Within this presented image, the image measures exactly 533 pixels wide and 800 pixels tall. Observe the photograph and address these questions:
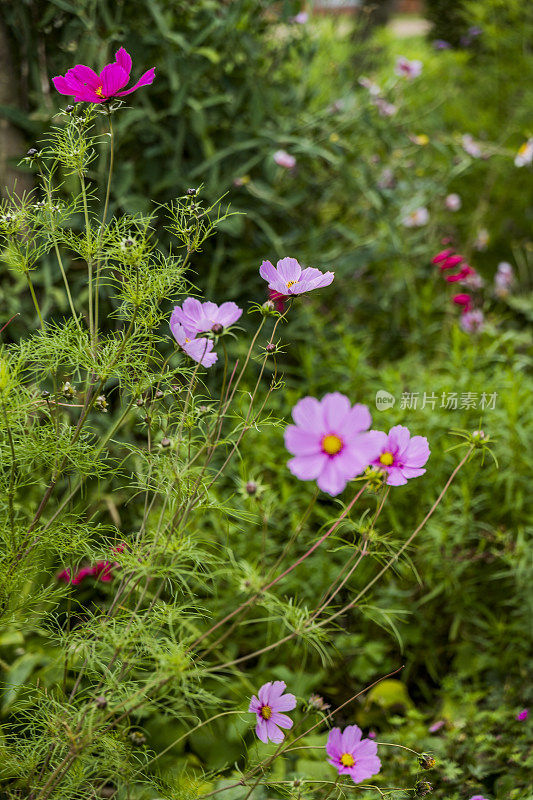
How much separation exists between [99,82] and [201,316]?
25 centimetres

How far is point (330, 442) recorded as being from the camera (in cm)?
57

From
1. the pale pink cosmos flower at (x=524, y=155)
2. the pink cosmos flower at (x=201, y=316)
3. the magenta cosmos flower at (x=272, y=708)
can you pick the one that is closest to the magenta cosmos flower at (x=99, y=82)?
the pink cosmos flower at (x=201, y=316)

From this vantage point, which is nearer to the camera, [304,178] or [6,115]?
[6,115]

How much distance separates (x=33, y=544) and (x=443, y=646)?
995mm

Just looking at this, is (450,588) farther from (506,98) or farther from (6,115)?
(506,98)

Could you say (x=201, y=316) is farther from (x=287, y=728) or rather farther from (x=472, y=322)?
(x=472, y=322)

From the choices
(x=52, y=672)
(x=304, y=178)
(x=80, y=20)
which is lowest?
(x=52, y=672)

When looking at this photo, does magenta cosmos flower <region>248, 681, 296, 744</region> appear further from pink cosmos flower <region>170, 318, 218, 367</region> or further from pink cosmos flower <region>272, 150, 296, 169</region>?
pink cosmos flower <region>272, 150, 296, 169</region>

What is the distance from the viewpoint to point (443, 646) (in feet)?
4.70

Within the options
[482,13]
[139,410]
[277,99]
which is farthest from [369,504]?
[482,13]

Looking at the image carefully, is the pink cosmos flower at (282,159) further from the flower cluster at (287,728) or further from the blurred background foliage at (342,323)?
the flower cluster at (287,728)

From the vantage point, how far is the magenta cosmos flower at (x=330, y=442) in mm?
542

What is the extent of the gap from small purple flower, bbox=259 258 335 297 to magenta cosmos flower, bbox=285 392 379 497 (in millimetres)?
155

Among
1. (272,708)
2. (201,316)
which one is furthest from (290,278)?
(272,708)
